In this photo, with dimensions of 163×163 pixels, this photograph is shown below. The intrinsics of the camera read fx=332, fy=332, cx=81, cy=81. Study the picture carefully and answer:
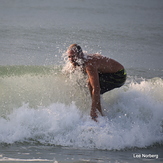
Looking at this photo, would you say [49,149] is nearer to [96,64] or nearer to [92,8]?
[96,64]

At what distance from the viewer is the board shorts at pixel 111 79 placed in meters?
4.70

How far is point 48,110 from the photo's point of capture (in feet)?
15.4

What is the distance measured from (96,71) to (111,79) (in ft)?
1.60

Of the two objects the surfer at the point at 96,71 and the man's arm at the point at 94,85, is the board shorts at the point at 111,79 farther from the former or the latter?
the man's arm at the point at 94,85

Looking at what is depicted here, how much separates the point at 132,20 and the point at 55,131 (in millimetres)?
12726

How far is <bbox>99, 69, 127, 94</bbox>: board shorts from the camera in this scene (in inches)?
185

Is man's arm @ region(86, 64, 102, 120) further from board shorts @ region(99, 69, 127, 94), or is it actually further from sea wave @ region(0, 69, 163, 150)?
board shorts @ region(99, 69, 127, 94)

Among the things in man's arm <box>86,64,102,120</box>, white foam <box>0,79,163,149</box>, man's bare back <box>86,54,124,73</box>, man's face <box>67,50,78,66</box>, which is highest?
man's face <box>67,50,78,66</box>

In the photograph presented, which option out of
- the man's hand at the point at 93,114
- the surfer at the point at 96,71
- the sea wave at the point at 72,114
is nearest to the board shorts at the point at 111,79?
the surfer at the point at 96,71

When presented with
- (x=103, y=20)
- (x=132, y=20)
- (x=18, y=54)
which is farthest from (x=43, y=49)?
(x=132, y=20)

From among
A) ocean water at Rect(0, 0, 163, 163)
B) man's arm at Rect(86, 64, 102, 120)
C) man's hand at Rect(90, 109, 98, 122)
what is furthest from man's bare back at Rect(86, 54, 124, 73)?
man's hand at Rect(90, 109, 98, 122)

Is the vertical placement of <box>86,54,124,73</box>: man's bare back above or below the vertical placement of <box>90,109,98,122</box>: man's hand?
above

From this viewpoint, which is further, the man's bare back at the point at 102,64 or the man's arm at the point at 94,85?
the man's bare back at the point at 102,64

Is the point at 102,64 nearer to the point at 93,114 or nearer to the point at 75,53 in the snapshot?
the point at 75,53
